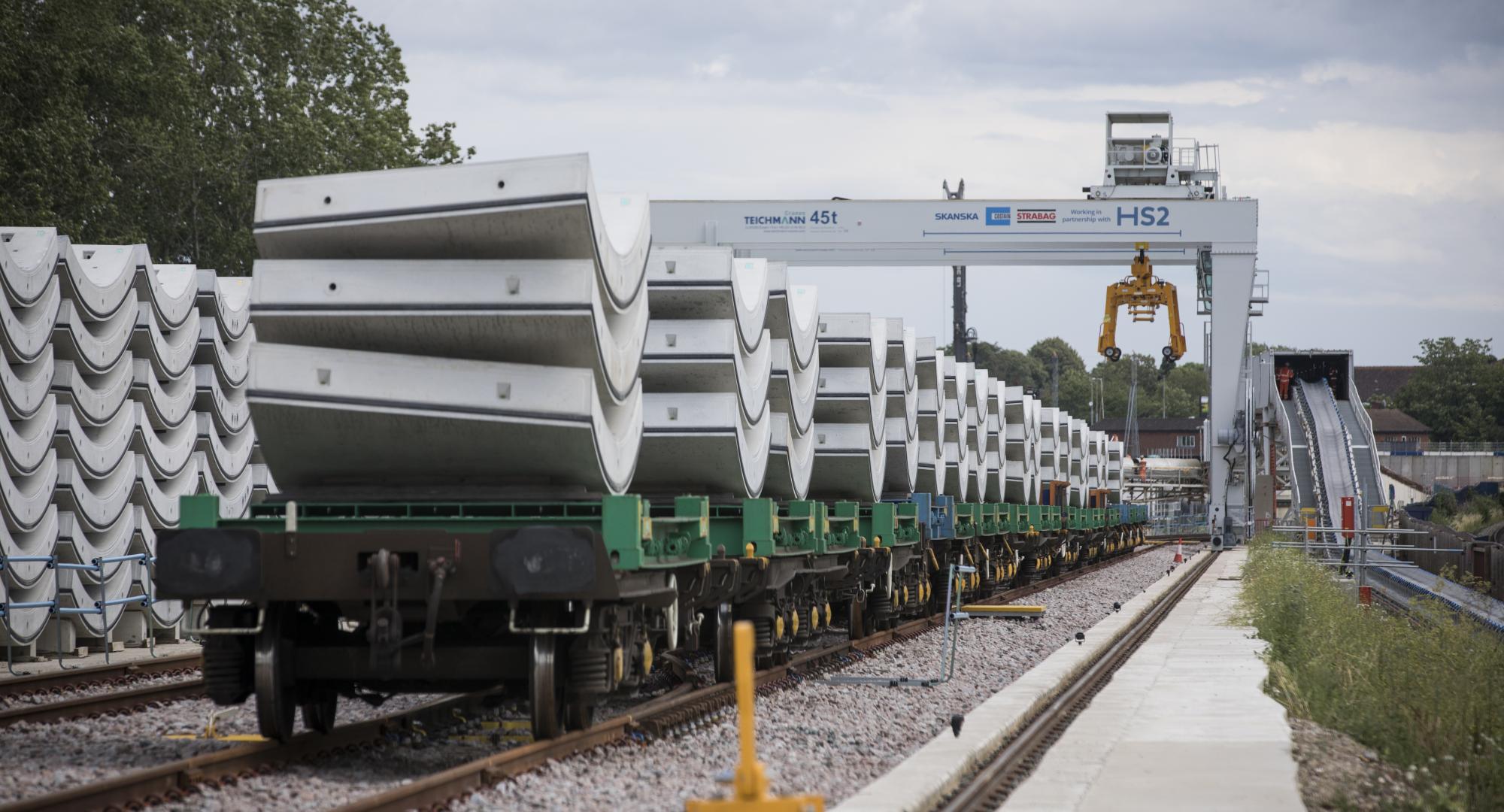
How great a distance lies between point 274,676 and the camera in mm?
9055

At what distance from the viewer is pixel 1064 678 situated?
14570 mm

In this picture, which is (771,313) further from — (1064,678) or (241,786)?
(241,786)

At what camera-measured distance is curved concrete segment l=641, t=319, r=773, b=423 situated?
13148 millimetres

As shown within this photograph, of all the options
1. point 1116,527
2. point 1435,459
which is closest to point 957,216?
point 1116,527

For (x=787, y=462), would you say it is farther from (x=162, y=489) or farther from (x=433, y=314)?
(x=162, y=489)

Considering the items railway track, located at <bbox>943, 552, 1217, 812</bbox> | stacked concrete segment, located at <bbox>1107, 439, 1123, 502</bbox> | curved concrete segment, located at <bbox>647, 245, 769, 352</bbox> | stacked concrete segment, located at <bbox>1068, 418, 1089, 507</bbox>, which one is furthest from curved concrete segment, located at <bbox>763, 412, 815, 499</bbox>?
stacked concrete segment, located at <bbox>1107, 439, 1123, 502</bbox>

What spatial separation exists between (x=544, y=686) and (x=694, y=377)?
459cm

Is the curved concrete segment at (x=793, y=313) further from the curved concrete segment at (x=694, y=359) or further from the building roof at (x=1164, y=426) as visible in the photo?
the building roof at (x=1164, y=426)

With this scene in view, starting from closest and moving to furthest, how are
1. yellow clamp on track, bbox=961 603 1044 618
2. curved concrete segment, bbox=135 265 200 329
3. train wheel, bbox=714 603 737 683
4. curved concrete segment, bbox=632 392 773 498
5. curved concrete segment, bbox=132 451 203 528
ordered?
1. curved concrete segment, bbox=632 392 773 498
2. train wheel, bbox=714 603 737 683
3. curved concrete segment, bbox=135 265 200 329
4. curved concrete segment, bbox=132 451 203 528
5. yellow clamp on track, bbox=961 603 1044 618

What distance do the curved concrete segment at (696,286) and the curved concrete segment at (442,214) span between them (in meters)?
3.31

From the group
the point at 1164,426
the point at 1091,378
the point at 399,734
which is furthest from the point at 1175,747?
the point at 1091,378

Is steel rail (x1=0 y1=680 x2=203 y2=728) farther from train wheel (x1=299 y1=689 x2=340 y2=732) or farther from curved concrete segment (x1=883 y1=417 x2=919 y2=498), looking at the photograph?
curved concrete segment (x1=883 y1=417 x2=919 y2=498)

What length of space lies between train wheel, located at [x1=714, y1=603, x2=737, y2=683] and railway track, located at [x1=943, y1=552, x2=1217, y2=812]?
2.63m

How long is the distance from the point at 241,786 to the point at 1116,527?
148ft
